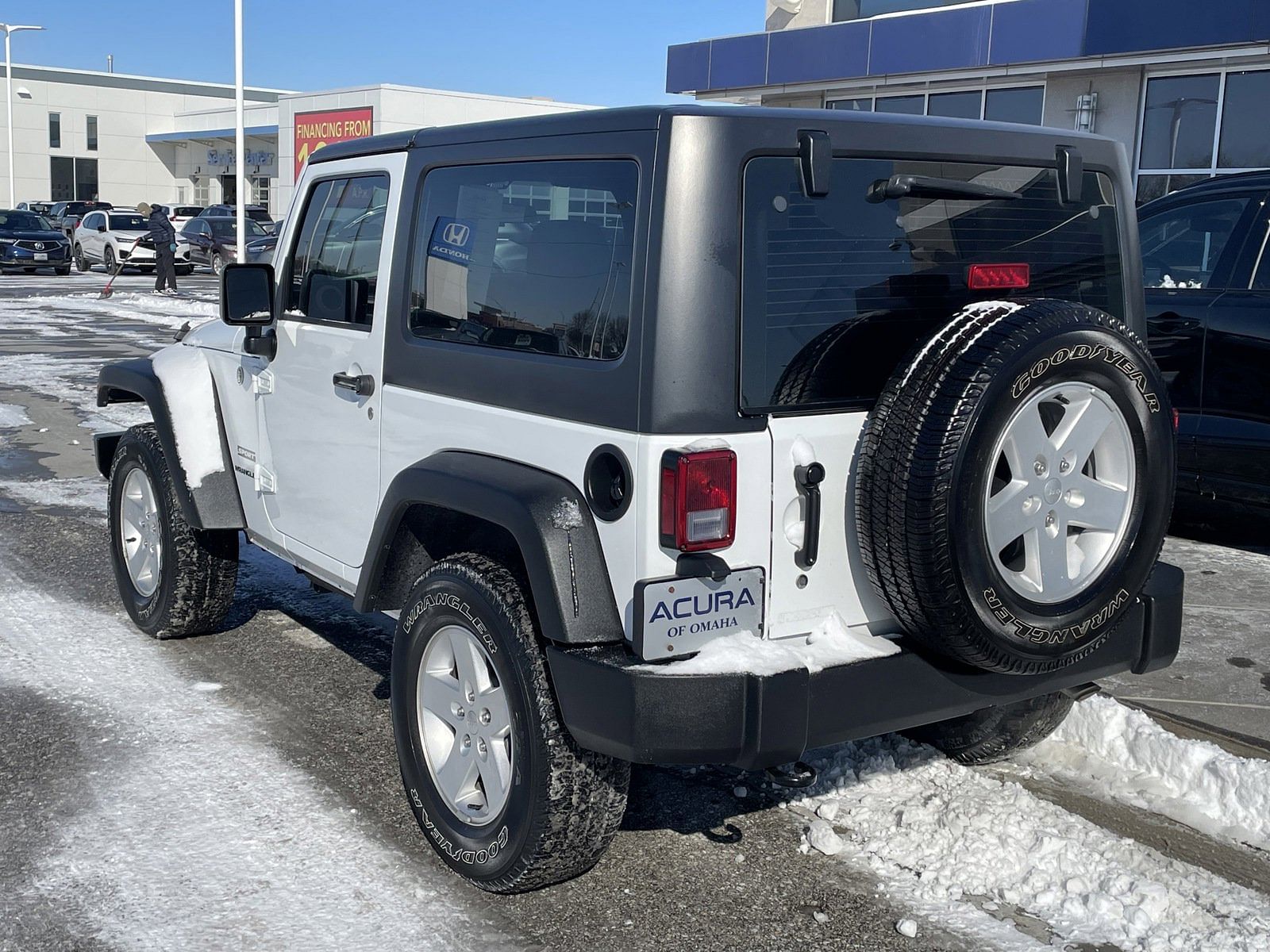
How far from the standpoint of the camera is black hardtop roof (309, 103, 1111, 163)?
3102mm

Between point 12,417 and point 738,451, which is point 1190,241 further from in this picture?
point 12,417

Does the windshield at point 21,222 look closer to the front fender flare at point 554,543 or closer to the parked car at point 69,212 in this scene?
the parked car at point 69,212

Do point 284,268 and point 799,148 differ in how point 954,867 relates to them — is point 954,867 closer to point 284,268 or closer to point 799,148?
point 799,148

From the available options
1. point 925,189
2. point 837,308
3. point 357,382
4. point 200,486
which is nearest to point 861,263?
point 837,308

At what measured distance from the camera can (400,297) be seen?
13.1 ft

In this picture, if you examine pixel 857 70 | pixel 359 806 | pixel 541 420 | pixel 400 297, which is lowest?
pixel 359 806

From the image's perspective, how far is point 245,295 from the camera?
181 inches

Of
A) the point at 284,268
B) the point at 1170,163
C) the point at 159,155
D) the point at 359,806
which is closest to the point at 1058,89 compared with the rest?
the point at 1170,163

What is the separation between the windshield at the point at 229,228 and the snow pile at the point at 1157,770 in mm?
31994


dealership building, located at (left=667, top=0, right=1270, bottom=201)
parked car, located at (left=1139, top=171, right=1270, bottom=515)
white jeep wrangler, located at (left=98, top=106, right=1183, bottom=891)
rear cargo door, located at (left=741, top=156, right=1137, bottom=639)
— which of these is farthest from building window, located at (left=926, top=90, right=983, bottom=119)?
rear cargo door, located at (left=741, top=156, right=1137, bottom=639)

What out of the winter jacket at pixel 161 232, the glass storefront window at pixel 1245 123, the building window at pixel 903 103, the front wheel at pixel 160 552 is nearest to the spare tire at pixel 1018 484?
the front wheel at pixel 160 552

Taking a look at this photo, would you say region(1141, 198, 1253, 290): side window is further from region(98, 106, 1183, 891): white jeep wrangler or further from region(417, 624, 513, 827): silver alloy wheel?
region(417, 624, 513, 827): silver alloy wheel

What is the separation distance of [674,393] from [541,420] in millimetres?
469

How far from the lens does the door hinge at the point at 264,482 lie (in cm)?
489
